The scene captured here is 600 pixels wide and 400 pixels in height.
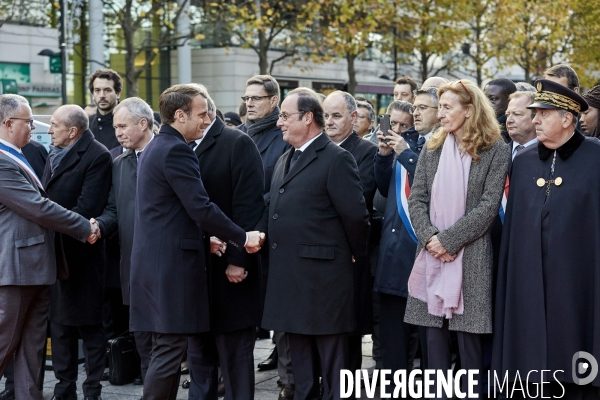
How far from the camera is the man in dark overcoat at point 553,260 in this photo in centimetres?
563

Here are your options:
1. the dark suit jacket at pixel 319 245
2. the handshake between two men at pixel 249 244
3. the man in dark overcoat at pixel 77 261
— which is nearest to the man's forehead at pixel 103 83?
the man in dark overcoat at pixel 77 261

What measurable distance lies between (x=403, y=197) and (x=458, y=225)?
0.88 meters

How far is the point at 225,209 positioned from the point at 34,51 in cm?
2591

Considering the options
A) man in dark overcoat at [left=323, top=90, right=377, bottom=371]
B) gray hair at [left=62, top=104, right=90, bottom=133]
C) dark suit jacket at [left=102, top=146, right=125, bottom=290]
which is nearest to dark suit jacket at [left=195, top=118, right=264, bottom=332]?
man in dark overcoat at [left=323, top=90, right=377, bottom=371]

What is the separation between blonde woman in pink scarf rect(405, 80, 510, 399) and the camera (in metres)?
5.88

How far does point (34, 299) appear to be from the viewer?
6844 mm

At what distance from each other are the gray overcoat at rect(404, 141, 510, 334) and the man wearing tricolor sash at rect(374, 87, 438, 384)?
589mm

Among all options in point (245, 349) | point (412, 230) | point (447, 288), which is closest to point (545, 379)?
point (447, 288)

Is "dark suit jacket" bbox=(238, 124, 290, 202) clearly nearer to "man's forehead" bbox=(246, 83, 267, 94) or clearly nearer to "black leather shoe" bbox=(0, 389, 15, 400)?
"man's forehead" bbox=(246, 83, 267, 94)

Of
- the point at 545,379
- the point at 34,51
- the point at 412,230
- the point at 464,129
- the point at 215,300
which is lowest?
the point at 545,379

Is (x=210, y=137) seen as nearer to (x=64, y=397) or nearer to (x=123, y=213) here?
(x=123, y=213)

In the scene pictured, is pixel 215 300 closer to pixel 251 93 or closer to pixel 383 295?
pixel 383 295

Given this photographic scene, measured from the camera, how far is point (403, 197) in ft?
21.8

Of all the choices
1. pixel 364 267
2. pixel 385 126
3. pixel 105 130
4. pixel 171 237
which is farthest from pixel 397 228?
pixel 105 130
